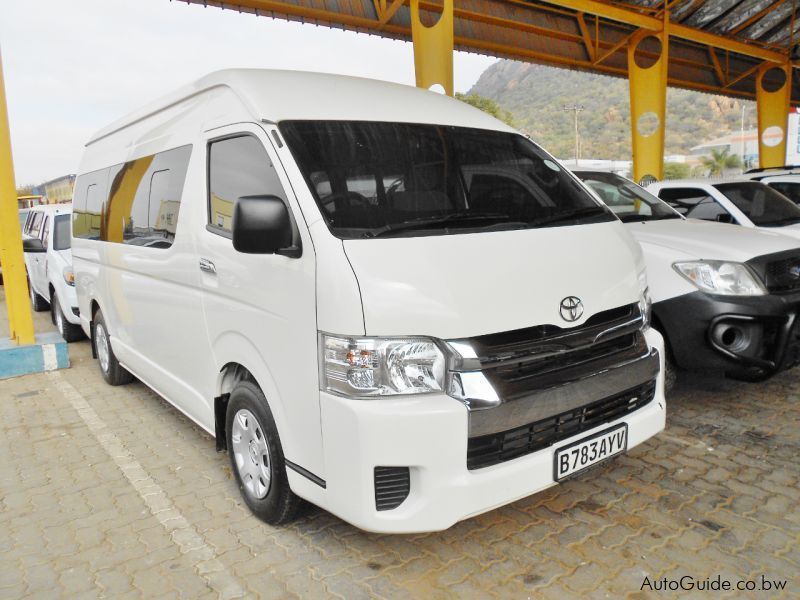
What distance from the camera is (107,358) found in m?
5.32

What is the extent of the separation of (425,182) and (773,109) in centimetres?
2248

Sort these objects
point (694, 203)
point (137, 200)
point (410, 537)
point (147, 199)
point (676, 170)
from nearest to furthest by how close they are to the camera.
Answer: point (410, 537) → point (147, 199) → point (137, 200) → point (694, 203) → point (676, 170)

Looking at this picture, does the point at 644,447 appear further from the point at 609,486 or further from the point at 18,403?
the point at 18,403

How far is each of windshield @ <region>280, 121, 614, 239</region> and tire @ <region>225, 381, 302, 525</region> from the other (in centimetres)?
95

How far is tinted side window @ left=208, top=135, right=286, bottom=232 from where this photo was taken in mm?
2699

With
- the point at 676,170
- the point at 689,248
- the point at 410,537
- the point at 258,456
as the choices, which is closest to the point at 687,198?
the point at 689,248

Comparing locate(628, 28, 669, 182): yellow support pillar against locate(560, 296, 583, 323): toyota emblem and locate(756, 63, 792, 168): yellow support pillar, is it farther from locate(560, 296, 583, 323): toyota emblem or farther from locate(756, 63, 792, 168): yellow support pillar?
locate(560, 296, 583, 323): toyota emblem

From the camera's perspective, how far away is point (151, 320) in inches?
154

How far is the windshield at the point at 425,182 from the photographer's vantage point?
2531 millimetres

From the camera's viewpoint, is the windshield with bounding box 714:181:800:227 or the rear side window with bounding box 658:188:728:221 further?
the rear side window with bounding box 658:188:728:221

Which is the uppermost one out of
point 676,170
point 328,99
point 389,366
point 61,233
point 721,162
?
point 721,162

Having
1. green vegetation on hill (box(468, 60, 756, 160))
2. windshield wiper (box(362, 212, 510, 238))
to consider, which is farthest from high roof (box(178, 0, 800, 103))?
green vegetation on hill (box(468, 60, 756, 160))

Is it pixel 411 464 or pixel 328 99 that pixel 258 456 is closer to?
pixel 411 464

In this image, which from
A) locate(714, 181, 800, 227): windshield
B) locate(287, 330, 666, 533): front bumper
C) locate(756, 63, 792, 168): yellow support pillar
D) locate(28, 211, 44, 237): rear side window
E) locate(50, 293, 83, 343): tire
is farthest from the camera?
locate(756, 63, 792, 168): yellow support pillar
